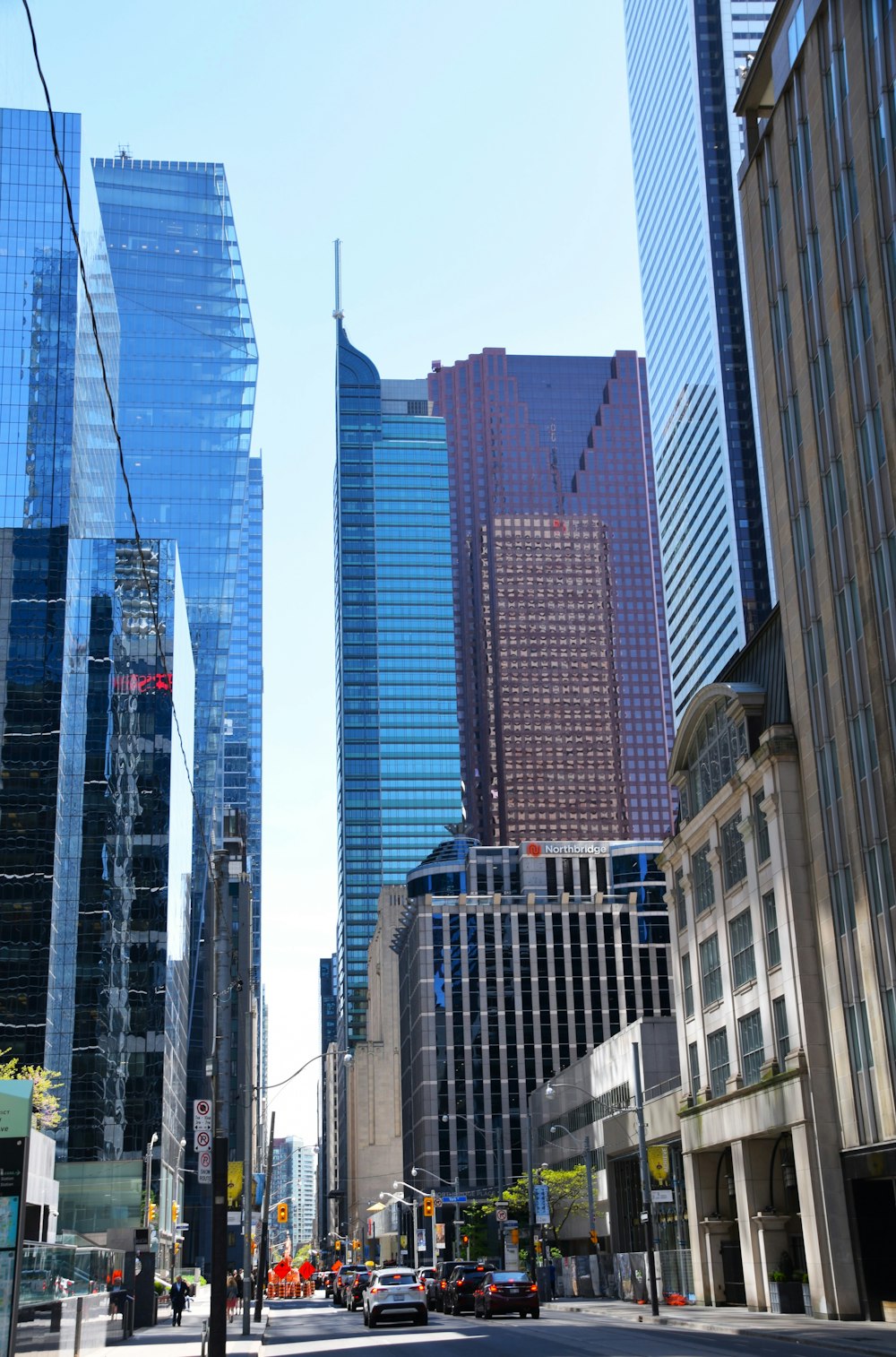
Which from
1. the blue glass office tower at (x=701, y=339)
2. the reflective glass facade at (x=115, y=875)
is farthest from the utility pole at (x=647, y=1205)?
the blue glass office tower at (x=701, y=339)

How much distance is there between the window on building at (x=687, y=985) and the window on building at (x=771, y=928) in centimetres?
1092

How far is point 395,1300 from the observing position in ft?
156

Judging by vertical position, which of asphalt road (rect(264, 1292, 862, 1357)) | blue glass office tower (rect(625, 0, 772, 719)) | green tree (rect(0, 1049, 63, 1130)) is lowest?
asphalt road (rect(264, 1292, 862, 1357))

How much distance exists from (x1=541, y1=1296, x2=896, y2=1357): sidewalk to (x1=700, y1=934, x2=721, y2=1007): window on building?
11.1 metres

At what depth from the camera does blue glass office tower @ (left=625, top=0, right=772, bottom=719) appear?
526 ft

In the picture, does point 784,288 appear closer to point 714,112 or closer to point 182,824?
point 182,824

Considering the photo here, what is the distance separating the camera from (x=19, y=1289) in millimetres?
20828

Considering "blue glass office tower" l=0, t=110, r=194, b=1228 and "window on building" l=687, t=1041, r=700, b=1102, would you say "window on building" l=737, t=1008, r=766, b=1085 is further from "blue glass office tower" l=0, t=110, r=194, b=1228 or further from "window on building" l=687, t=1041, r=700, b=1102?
"blue glass office tower" l=0, t=110, r=194, b=1228

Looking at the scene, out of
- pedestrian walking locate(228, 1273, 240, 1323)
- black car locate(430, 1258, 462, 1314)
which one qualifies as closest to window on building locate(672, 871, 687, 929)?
black car locate(430, 1258, 462, 1314)

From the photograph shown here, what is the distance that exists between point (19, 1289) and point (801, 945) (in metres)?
30.0

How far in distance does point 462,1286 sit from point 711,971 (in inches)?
642

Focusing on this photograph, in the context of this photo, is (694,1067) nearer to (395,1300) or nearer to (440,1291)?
(440,1291)

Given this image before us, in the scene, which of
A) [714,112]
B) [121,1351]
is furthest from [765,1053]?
[714,112]

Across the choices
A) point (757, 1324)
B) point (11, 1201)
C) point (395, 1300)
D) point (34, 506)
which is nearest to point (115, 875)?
point (34, 506)
